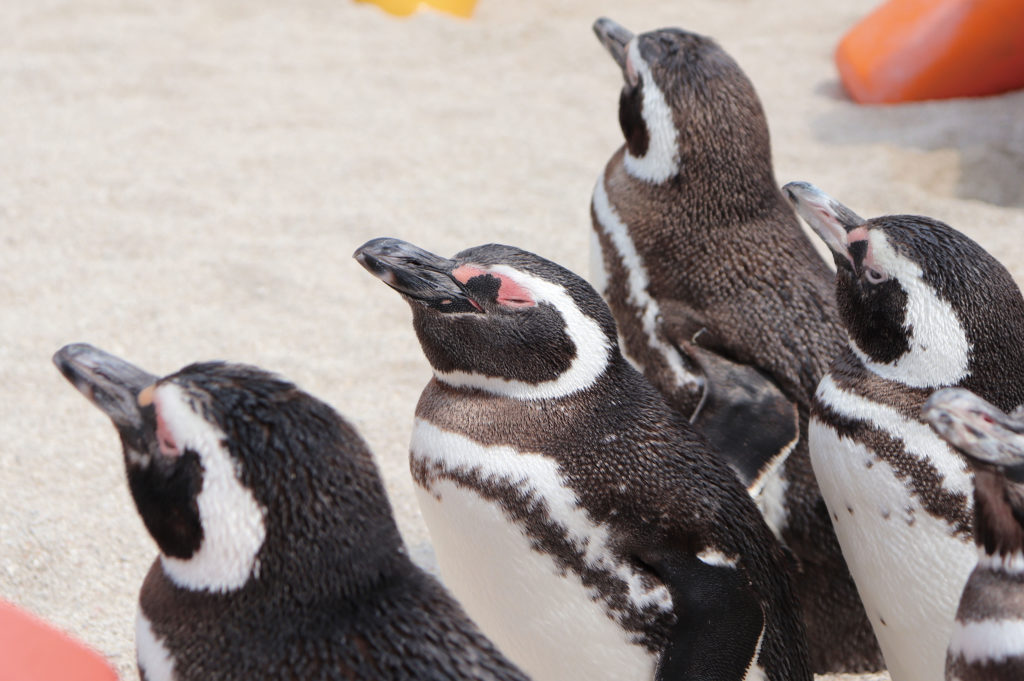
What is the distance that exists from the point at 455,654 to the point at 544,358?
1.73 ft

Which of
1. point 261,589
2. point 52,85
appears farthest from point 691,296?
point 52,85

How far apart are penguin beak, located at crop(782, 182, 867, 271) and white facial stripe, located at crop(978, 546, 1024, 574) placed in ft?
1.78

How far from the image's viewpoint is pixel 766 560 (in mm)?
1680

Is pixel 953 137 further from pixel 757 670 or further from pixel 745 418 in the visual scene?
pixel 757 670

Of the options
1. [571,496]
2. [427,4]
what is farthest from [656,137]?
[427,4]

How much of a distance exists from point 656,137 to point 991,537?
1.14m

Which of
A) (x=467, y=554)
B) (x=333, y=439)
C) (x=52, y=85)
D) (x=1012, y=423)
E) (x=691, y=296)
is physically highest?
(x=1012, y=423)

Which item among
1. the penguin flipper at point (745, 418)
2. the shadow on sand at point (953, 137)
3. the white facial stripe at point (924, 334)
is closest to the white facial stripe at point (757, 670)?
the penguin flipper at point (745, 418)

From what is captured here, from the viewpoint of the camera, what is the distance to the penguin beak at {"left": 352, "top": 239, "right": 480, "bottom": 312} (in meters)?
1.62

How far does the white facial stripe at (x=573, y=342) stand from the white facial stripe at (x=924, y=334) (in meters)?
0.39

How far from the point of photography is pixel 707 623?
1.55 meters

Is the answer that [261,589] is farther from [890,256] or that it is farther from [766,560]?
[890,256]

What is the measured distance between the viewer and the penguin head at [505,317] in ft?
5.36

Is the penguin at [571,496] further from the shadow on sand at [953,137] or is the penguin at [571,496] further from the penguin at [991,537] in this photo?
the shadow on sand at [953,137]
